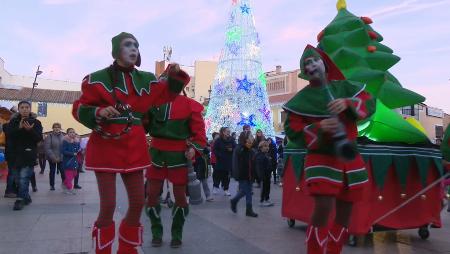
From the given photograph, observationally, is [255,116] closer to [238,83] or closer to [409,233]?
[238,83]

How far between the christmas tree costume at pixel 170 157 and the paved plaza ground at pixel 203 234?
0.29 m

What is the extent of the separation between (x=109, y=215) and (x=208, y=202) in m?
6.41

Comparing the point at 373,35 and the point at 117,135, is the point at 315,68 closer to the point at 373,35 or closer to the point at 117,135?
the point at 117,135

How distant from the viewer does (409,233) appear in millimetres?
6312

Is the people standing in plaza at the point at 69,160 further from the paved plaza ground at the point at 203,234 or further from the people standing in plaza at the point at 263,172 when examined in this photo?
the people standing in plaza at the point at 263,172

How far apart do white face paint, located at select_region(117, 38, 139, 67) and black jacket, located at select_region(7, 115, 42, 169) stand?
4.90 meters

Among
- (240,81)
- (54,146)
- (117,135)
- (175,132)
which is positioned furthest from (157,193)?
(240,81)

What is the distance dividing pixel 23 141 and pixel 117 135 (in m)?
5.16

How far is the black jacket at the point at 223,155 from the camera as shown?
1182 cm

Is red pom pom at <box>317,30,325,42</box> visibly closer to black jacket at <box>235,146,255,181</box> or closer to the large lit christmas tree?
black jacket at <box>235,146,255,181</box>

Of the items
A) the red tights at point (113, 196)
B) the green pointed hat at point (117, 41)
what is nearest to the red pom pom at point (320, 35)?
the green pointed hat at point (117, 41)

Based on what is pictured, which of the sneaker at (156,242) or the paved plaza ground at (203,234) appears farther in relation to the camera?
the sneaker at (156,242)

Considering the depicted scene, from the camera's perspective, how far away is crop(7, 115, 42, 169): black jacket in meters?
8.09

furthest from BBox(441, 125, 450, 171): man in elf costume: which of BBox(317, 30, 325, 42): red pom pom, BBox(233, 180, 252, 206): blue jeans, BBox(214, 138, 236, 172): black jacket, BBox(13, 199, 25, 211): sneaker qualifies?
BBox(214, 138, 236, 172): black jacket
